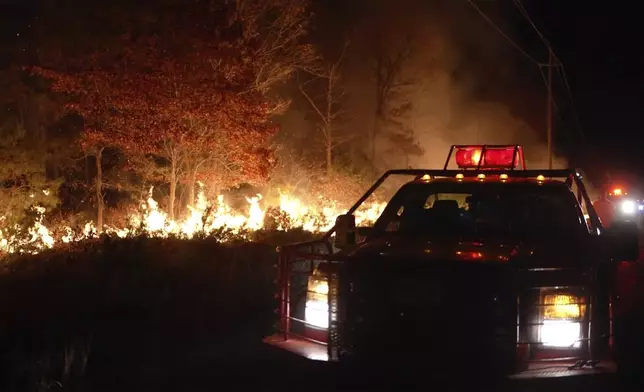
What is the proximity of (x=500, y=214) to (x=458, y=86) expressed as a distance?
26.4 metres

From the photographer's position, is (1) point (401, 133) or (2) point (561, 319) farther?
(1) point (401, 133)

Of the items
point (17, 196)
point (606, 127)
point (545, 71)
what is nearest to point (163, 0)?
point (17, 196)

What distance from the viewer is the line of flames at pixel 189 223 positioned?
13.6 meters

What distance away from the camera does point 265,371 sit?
717cm

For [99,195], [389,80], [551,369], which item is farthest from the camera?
[389,80]

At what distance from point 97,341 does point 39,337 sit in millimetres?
618

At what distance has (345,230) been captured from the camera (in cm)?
Result: 739

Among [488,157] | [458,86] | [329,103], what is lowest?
[488,157]

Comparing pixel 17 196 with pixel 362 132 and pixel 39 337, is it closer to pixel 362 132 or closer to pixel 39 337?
pixel 39 337

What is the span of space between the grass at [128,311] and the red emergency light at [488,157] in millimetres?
2790

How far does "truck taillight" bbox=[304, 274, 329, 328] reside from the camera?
251 inches

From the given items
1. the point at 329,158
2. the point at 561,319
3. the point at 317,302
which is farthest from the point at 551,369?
the point at 329,158

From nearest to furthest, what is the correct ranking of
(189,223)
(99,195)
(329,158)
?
(189,223) < (99,195) < (329,158)

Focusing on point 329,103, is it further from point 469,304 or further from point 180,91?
point 469,304
